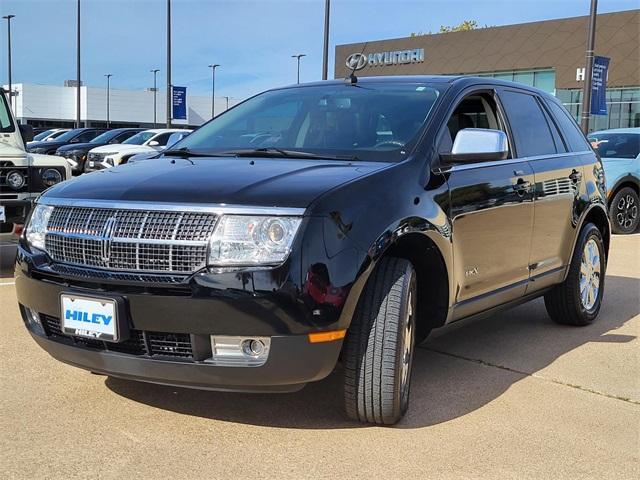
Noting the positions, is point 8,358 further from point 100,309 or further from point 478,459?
point 478,459

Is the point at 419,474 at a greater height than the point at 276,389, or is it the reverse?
the point at 276,389

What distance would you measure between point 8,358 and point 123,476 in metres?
1.88

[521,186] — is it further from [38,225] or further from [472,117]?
[38,225]

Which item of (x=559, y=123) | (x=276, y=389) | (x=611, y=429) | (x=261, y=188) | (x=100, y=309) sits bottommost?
(x=611, y=429)

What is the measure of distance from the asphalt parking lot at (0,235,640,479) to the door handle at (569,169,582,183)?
126 cm

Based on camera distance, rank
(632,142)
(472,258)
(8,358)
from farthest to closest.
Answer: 1. (632,142)
2. (8,358)
3. (472,258)

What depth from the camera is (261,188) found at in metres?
3.08

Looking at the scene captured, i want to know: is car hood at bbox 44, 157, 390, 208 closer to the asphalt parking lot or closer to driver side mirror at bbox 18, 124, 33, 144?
the asphalt parking lot

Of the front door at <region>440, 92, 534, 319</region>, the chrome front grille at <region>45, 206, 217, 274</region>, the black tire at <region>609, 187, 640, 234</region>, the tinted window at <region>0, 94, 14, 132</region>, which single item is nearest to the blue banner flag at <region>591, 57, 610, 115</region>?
the black tire at <region>609, 187, 640, 234</region>

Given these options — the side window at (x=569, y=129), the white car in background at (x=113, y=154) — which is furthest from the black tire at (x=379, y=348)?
the white car in background at (x=113, y=154)

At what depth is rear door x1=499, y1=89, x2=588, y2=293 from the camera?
4.73m

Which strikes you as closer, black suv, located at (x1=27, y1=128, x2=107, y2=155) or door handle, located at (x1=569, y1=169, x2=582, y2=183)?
door handle, located at (x1=569, y1=169, x2=582, y2=183)

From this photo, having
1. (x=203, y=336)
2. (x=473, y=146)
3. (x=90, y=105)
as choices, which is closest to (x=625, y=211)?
(x=473, y=146)

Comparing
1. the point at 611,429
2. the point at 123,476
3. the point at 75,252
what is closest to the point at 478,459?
the point at 611,429
